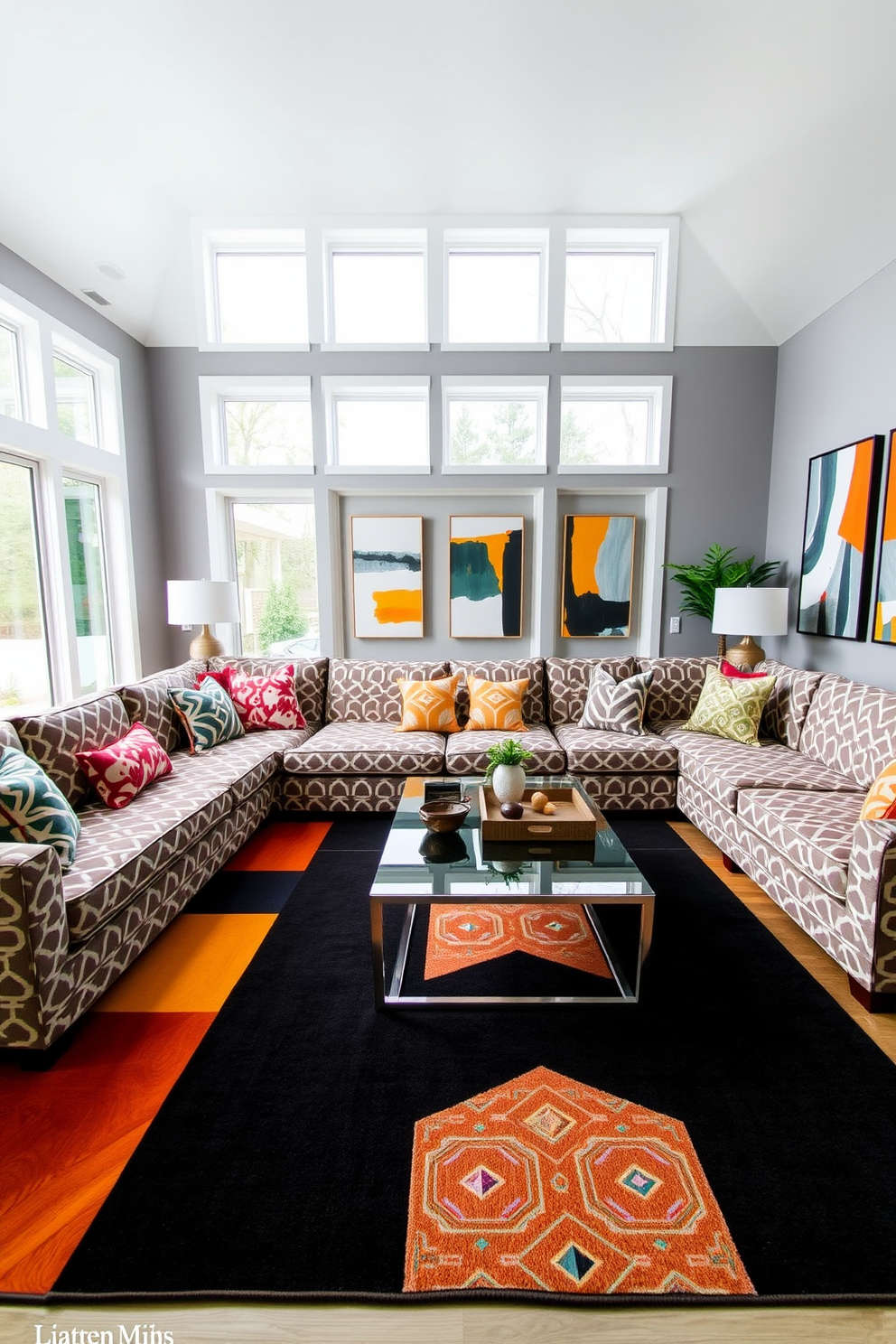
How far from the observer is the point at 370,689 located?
420 cm

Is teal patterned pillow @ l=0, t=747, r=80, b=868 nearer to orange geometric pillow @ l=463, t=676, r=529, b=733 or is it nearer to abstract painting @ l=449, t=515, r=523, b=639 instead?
orange geometric pillow @ l=463, t=676, r=529, b=733

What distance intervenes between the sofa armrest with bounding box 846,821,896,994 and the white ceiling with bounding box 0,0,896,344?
3054mm

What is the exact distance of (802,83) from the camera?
2.82 meters

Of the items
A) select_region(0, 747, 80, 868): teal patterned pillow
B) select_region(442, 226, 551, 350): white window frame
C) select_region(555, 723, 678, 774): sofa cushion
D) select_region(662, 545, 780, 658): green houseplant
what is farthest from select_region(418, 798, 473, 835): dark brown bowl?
select_region(442, 226, 551, 350): white window frame

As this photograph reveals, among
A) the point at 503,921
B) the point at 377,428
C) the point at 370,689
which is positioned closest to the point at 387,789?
the point at 370,689

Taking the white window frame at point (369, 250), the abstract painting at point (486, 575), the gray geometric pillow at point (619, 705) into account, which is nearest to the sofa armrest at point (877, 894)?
the gray geometric pillow at point (619, 705)

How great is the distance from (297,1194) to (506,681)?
3.04m

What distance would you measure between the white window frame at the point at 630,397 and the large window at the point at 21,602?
3304mm

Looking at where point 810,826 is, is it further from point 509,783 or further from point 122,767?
point 122,767

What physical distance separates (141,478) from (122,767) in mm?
2503

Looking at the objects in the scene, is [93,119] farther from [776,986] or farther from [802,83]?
[776,986]

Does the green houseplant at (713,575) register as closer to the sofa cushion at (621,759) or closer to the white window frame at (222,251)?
the sofa cushion at (621,759)

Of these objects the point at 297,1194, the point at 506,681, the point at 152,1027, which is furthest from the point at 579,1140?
the point at 506,681

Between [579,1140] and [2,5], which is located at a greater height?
[2,5]
